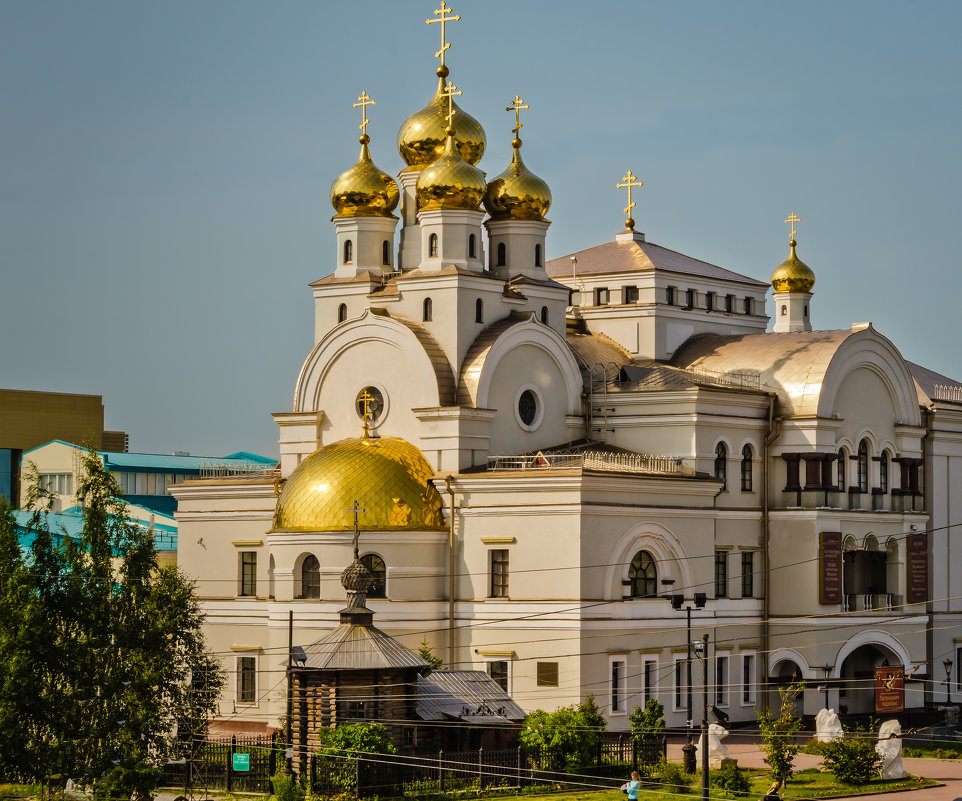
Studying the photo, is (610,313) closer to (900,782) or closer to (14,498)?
(900,782)

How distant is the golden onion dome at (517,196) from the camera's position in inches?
1975

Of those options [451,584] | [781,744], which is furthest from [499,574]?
[781,744]

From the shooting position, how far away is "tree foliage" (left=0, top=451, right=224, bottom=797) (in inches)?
1389

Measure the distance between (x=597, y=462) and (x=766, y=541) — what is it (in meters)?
6.12

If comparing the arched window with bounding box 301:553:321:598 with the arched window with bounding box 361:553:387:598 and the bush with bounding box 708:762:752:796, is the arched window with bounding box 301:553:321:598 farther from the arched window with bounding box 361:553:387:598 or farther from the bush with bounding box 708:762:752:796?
the bush with bounding box 708:762:752:796

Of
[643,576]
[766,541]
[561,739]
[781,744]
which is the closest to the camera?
[781,744]

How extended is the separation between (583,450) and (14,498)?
152 ft

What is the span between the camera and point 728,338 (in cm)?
5319

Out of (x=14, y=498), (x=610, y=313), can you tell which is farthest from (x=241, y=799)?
(x=14, y=498)

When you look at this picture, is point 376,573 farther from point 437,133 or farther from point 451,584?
point 437,133

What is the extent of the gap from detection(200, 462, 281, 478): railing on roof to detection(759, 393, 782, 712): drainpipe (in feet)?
40.2

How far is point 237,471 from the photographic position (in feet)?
174

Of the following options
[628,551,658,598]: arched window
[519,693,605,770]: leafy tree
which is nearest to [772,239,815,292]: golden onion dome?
[628,551,658,598]: arched window

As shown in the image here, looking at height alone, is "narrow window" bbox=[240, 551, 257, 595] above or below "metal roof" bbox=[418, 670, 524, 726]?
above
